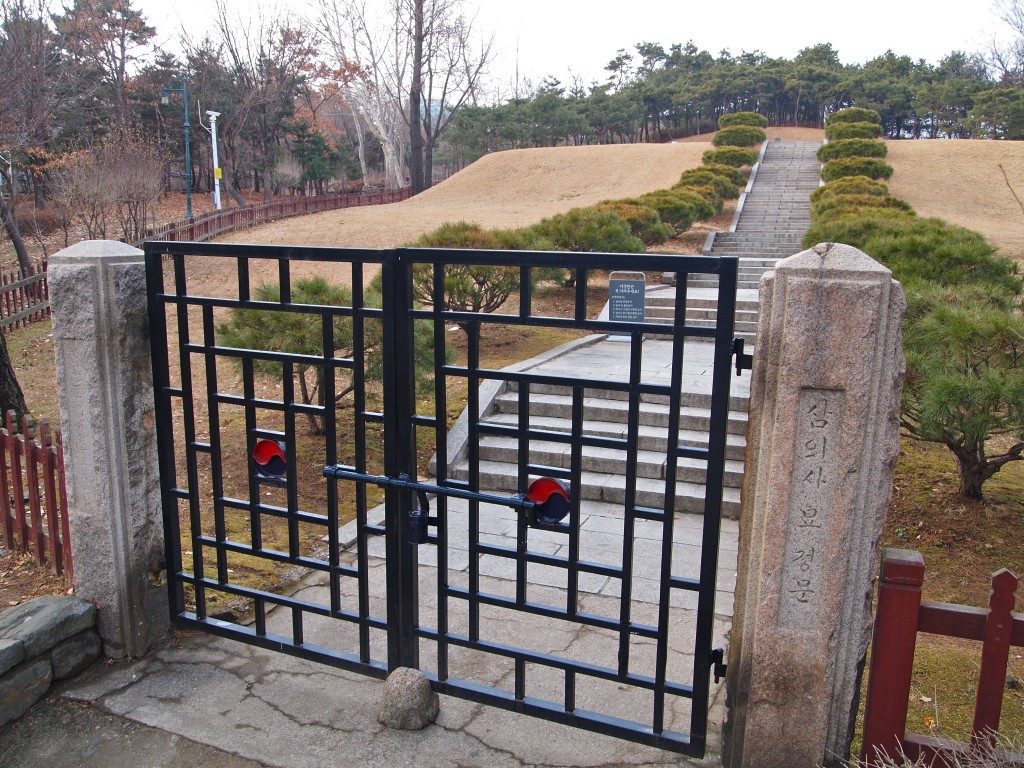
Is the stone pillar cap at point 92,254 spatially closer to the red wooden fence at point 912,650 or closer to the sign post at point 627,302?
the sign post at point 627,302

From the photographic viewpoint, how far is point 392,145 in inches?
1692

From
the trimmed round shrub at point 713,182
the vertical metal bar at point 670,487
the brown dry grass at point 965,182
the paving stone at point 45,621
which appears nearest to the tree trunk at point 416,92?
the trimmed round shrub at point 713,182

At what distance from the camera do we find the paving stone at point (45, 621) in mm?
3549

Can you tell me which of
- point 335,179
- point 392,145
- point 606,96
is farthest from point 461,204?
point 606,96

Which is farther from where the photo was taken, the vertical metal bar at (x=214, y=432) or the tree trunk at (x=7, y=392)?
the tree trunk at (x=7, y=392)

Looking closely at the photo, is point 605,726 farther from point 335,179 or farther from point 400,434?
point 335,179

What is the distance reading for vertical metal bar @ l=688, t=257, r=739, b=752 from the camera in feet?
9.02

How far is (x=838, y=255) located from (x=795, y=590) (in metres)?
1.10

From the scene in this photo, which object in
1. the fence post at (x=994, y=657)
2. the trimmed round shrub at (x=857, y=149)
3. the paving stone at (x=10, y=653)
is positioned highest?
the trimmed round shrub at (x=857, y=149)

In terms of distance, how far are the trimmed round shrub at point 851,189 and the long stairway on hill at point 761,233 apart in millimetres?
690

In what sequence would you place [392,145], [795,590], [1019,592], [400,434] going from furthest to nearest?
1. [392,145]
2. [1019,592]
3. [400,434]
4. [795,590]

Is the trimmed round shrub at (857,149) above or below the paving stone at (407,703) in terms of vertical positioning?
above

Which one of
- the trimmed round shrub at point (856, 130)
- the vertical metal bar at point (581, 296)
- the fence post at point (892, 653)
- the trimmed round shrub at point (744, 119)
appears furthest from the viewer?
the trimmed round shrub at point (744, 119)

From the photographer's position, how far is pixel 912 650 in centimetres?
266
